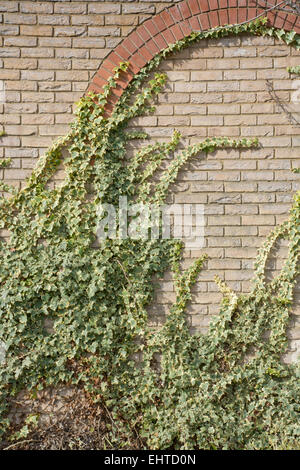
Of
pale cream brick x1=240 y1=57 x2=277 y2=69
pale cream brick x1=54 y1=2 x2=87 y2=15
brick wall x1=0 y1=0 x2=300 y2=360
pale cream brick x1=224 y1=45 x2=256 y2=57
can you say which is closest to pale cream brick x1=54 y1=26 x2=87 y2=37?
brick wall x1=0 y1=0 x2=300 y2=360

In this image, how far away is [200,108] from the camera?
4.09 metres

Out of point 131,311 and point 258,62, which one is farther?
point 258,62

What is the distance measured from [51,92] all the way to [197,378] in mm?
2645

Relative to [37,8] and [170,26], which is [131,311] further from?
[37,8]

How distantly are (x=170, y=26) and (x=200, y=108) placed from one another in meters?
0.72

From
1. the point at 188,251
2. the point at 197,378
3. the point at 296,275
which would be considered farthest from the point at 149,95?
the point at 197,378

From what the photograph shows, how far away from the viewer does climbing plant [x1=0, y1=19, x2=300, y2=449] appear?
3.86 meters

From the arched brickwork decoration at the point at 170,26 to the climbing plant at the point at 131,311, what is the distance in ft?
0.22

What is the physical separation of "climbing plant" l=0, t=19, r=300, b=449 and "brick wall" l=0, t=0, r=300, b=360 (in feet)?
0.34

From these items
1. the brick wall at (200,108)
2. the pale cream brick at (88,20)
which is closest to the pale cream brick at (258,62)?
the brick wall at (200,108)

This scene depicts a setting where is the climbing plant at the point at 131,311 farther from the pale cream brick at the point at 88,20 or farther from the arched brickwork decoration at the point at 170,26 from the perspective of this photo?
the pale cream brick at the point at 88,20

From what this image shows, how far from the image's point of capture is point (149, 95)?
13.3 ft

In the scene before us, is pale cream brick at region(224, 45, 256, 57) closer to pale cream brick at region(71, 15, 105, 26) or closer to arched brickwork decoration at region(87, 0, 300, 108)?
arched brickwork decoration at region(87, 0, 300, 108)

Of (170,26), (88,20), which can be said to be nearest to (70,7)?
(88,20)
